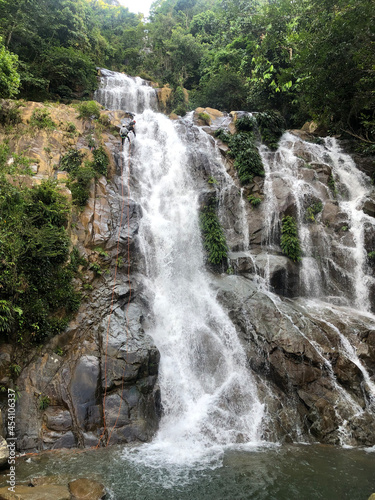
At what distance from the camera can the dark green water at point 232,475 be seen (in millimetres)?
5292

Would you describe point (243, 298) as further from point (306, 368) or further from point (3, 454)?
point (3, 454)

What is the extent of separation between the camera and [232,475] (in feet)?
19.2

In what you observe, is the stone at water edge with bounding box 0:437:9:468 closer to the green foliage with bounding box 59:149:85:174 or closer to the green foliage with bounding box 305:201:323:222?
the green foliage with bounding box 59:149:85:174

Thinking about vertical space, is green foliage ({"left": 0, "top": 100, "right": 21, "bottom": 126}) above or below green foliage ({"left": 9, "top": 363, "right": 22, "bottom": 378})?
above

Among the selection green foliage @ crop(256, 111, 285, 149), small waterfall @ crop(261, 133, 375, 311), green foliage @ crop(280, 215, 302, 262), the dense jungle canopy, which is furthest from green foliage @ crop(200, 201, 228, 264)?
green foliage @ crop(256, 111, 285, 149)

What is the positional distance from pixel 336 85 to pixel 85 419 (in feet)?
45.6

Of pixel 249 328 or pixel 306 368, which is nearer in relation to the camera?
pixel 306 368

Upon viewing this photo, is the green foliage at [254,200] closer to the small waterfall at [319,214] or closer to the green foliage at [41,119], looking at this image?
the small waterfall at [319,214]

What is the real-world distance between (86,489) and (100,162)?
11.3 metres

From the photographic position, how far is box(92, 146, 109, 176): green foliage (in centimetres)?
1286

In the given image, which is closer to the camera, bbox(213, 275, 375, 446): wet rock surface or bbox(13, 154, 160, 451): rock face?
bbox(13, 154, 160, 451): rock face

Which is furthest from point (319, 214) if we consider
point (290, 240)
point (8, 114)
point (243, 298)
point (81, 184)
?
point (8, 114)

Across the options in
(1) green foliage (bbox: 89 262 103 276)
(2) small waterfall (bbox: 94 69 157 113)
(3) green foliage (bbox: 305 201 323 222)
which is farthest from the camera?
(2) small waterfall (bbox: 94 69 157 113)

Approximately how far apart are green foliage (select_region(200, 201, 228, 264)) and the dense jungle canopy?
6250 mm
